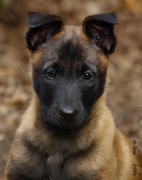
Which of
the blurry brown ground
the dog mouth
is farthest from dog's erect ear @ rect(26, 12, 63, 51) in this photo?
the blurry brown ground

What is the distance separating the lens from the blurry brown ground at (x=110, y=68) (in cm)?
893

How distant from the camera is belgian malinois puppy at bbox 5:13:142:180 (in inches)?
227

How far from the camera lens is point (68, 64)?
18.8ft

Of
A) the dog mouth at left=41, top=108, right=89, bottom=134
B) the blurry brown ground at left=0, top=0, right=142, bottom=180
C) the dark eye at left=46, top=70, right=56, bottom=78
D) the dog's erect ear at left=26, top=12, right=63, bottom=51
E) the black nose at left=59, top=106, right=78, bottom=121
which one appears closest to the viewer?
the black nose at left=59, top=106, right=78, bottom=121

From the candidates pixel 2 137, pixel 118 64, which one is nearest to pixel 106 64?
pixel 2 137

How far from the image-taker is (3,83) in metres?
9.77

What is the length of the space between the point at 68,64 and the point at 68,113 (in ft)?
1.77

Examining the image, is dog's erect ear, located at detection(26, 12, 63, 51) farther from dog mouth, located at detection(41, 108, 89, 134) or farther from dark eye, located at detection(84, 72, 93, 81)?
dog mouth, located at detection(41, 108, 89, 134)

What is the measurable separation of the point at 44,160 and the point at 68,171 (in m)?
0.30

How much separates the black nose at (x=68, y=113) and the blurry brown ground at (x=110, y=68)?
2.50m

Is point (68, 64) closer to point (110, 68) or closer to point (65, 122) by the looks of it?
point (65, 122)

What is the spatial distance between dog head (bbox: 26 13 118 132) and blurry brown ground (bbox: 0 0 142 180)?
2358mm

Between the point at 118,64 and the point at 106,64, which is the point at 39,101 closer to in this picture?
the point at 106,64

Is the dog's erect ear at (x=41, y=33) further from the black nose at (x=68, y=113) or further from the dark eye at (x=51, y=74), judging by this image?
the black nose at (x=68, y=113)
